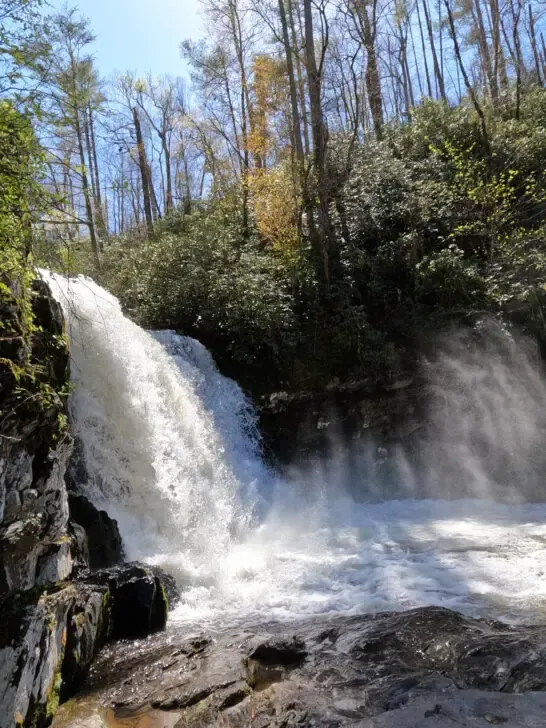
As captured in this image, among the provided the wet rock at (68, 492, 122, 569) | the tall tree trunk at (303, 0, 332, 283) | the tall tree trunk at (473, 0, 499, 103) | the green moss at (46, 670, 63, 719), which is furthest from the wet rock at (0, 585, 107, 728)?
the tall tree trunk at (473, 0, 499, 103)

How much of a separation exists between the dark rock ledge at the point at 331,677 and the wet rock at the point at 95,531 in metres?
1.33

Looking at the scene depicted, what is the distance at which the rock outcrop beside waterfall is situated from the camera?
352cm

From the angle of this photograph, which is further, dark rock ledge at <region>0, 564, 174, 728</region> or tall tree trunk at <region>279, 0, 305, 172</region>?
tall tree trunk at <region>279, 0, 305, 172</region>

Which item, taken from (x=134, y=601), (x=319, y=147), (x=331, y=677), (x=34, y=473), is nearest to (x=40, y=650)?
(x=34, y=473)

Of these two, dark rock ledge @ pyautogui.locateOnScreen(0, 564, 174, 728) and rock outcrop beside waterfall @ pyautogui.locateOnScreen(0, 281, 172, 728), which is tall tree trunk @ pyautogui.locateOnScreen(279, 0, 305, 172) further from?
dark rock ledge @ pyautogui.locateOnScreen(0, 564, 174, 728)

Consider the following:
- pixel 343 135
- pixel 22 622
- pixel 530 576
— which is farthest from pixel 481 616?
pixel 343 135

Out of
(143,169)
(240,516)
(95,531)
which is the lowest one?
(240,516)

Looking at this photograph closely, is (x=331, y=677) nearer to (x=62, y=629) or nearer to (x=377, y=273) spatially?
(x=62, y=629)

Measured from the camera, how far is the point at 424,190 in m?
12.6

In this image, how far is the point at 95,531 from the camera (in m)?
6.02

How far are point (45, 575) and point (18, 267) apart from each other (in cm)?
235

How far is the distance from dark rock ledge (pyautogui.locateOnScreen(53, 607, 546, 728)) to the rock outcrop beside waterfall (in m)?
0.25

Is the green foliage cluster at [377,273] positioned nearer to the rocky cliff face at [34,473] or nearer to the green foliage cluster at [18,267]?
the rocky cliff face at [34,473]

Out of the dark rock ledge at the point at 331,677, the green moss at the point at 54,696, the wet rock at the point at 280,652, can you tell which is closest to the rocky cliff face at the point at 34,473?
the green moss at the point at 54,696
